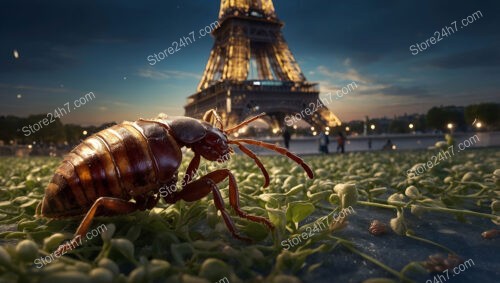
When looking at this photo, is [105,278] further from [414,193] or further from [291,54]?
[291,54]

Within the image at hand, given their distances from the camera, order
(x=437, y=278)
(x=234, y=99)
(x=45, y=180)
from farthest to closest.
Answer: (x=234, y=99), (x=45, y=180), (x=437, y=278)

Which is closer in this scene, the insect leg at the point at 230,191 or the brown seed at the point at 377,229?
the insect leg at the point at 230,191

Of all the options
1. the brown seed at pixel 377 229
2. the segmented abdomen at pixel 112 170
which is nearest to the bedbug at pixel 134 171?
the segmented abdomen at pixel 112 170

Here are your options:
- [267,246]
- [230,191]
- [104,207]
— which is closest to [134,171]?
[104,207]

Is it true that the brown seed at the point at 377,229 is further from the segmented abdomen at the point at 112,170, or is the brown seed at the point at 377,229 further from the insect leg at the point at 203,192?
the segmented abdomen at the point at 112,170

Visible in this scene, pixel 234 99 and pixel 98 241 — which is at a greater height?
pixel 234 99

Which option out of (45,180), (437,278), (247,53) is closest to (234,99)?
(247,53)

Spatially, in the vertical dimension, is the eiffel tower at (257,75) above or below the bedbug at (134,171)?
above
